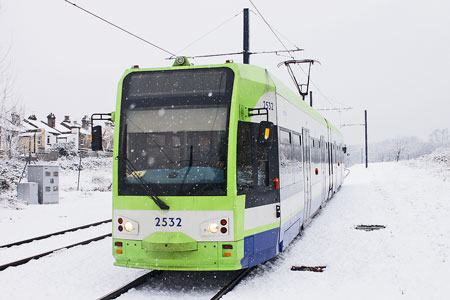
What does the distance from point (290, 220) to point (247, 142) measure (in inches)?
103

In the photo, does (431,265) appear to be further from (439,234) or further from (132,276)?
(132,276)

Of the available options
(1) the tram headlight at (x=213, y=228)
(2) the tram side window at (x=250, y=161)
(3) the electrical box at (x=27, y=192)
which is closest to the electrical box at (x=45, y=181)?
(3) the electrical box at (x=27, y=192)

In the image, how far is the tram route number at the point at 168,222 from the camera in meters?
6.28

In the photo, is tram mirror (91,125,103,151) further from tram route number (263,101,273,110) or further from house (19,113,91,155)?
house (19,113,91,155)

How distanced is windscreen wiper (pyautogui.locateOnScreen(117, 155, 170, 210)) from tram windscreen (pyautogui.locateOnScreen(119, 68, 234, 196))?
14 mm

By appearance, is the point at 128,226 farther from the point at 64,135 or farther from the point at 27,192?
the point at 64,135

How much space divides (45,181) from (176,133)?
45.6 feet

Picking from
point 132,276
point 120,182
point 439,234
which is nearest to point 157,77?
point 120,182

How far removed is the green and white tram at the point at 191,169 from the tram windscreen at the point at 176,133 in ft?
0.05

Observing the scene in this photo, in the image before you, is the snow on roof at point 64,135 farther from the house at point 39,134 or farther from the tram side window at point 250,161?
the tram side window at point 250,161

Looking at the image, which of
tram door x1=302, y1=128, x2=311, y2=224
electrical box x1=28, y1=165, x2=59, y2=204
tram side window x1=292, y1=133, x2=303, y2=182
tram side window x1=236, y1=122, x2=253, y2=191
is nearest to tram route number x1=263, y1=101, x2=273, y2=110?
tram side window x1=236, y1=122, x2=253, y2=191

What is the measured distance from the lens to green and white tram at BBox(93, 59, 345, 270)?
6.23m

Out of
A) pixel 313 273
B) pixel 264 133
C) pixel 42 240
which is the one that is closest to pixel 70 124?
pixel 42 240

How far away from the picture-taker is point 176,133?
6.38m
